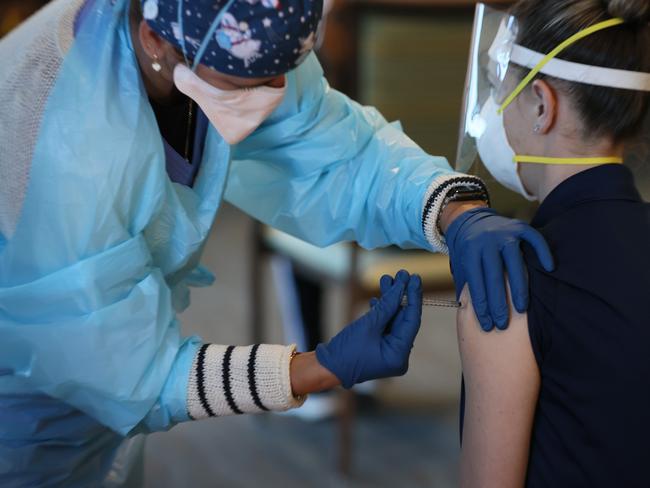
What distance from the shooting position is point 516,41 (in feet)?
3.72

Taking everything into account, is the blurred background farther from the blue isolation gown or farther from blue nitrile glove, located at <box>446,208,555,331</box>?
the blue isolation gown

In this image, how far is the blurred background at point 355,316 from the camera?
2068 millimetres

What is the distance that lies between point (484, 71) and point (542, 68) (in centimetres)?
18

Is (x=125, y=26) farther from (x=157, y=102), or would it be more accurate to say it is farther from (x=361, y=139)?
(x=361, y=139)

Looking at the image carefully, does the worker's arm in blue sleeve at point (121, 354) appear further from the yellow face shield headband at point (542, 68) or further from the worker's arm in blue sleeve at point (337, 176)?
the yellow face shield headband at point (542, 68)

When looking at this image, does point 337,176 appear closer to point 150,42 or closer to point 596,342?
point 150,42

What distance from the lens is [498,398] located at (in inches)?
40.6

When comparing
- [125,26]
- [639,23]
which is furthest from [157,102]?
[639,23]

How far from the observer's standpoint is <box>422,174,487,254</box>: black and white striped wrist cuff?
1.24m

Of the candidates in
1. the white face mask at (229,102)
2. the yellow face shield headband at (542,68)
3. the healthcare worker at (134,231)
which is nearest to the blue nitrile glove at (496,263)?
the healthcare worker at (134,231)

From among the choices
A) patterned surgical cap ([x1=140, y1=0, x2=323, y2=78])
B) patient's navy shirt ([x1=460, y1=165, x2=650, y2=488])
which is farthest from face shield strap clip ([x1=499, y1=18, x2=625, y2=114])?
patterned surgical cap ([x1=140, y1=0, x2=323, y2=78])

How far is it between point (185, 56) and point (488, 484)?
651 mm

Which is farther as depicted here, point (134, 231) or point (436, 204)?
point (436, 204)

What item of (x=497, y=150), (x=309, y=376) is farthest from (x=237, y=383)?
(x=497, y=150)
